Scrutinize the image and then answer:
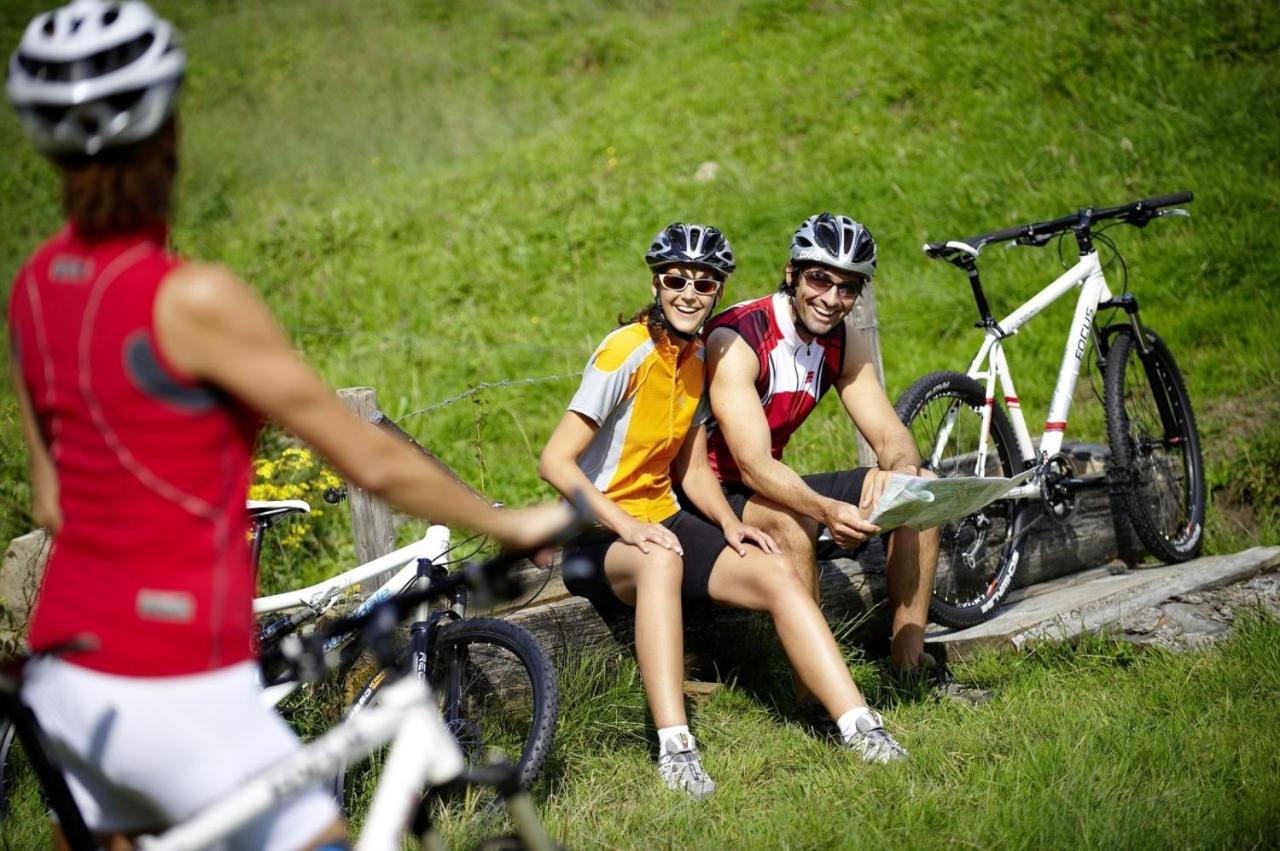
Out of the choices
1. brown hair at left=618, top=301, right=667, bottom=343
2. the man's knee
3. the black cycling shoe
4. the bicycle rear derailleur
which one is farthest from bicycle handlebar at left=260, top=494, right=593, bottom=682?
the bicycle rear derailleur

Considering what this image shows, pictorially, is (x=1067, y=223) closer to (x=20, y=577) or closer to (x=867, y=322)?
(x=867, y=322)

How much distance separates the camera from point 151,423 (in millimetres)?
1732

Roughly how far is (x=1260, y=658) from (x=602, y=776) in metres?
2.33

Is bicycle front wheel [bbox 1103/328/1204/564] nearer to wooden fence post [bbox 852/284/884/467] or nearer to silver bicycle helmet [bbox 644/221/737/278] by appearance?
wooden fence post [bbox 852/284/884/467]

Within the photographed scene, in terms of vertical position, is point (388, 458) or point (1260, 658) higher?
point (388, 458)

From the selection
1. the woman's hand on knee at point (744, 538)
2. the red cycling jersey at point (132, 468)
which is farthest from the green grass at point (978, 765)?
the red cycling jersey at point (132, 468)

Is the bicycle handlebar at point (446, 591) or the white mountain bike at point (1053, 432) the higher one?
the bicycle handlebar at point (446, 591)

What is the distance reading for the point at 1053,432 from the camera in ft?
18.4

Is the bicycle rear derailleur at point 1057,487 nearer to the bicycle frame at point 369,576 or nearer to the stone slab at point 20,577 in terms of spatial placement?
the bicycle frame at point 369,576

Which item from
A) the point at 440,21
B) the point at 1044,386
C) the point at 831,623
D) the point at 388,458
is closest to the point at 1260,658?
the point at 831,623

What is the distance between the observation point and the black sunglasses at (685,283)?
4.34 metres

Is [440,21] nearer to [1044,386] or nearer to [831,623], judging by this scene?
[1044,386]

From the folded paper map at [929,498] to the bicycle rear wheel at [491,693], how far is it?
1204 mm

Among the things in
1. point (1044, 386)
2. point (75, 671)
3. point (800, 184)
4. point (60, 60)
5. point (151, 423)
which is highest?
point (60, 60)
